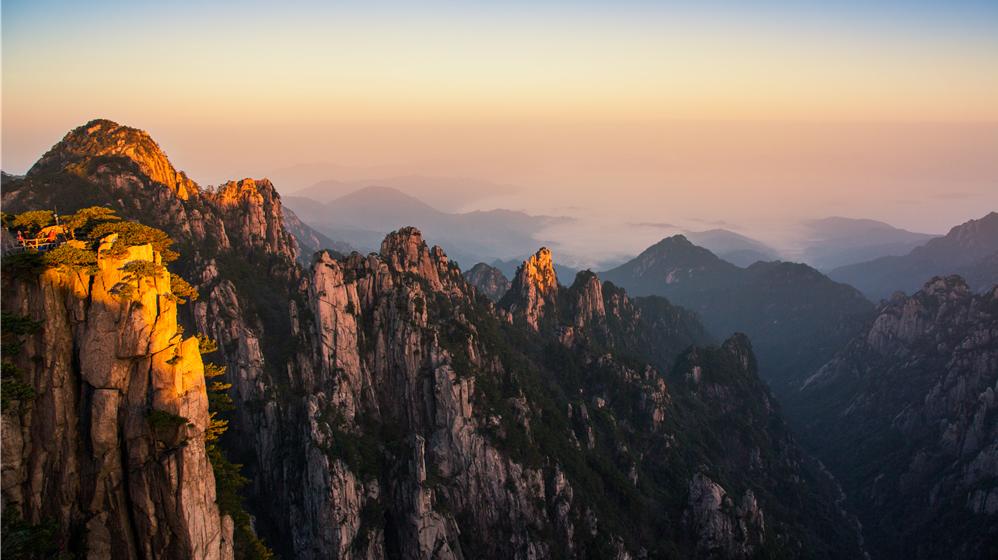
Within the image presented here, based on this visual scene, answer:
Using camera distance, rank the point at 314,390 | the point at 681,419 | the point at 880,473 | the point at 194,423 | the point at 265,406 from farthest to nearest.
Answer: the point at 880,473 < the point at 681,419 < the point at 314,390 < the point at 265,406 < the point at 194,423

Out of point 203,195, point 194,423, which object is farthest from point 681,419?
point 194,423

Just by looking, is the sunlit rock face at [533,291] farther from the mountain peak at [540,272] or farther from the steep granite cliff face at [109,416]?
the steep granite cliff face at [109,416]

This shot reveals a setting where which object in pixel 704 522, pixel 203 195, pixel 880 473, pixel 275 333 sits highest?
pixel 203 195

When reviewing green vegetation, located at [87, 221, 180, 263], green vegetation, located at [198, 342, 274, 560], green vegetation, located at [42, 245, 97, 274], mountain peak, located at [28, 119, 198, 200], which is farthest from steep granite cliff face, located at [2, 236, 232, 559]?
mountain peak, located at [28, 119, 198, 200]

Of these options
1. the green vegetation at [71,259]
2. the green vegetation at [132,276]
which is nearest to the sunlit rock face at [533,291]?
the green vegetation at [132,276]

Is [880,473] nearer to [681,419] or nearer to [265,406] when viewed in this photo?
[681,419]

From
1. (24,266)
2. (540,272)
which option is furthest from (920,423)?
(24,266)
